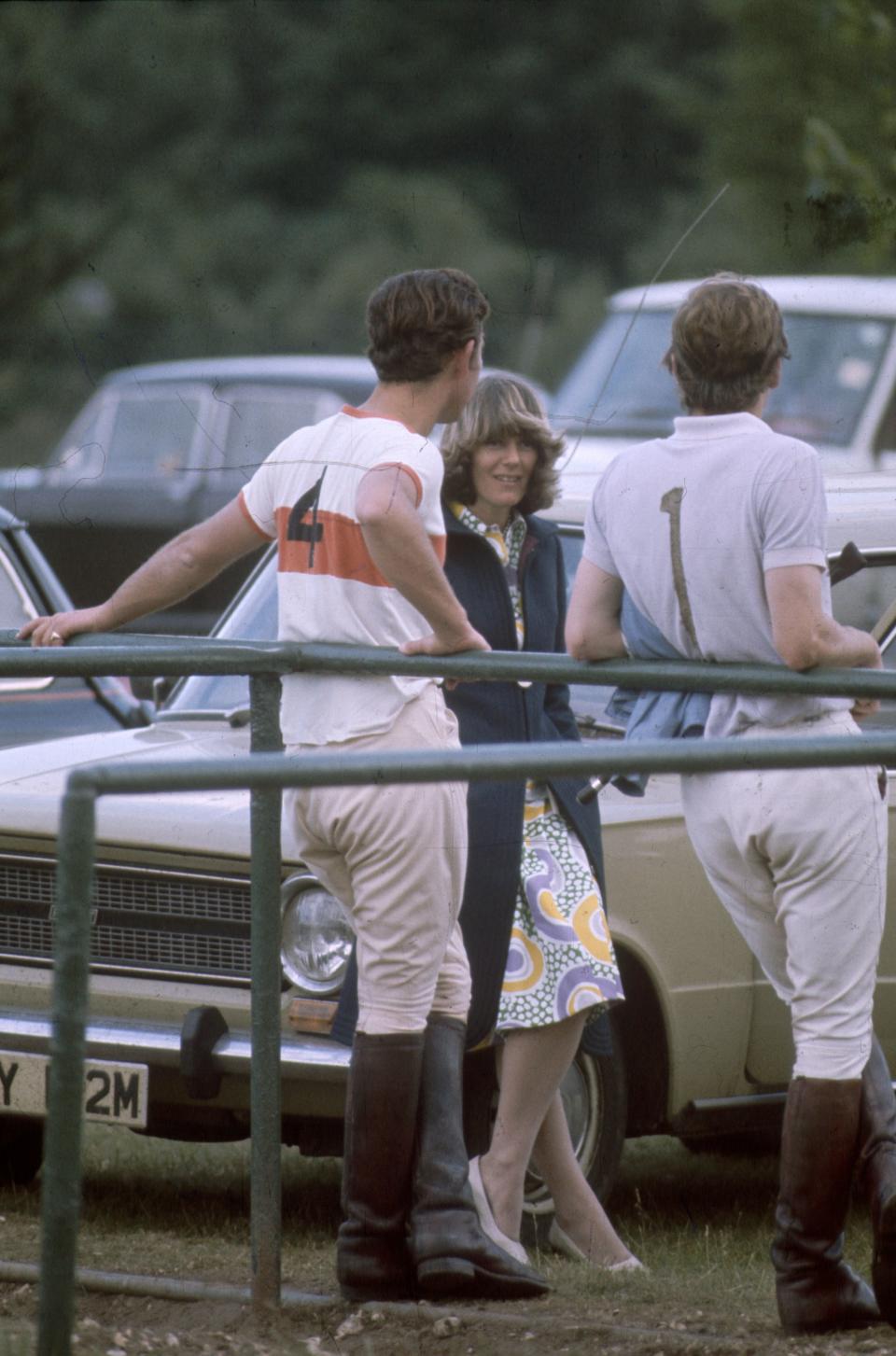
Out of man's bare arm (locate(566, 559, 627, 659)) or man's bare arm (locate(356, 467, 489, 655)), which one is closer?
man's bare arm (locate(356, 467, 489, 655))

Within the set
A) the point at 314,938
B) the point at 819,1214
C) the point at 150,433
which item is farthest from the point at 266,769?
the point at 150,433

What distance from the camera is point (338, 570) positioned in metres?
3.94

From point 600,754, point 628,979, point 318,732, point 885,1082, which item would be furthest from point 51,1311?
point 628,979

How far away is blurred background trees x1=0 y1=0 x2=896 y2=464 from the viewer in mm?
29266

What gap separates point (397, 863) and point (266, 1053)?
0.37m

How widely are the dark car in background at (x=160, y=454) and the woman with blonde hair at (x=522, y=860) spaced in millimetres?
7498

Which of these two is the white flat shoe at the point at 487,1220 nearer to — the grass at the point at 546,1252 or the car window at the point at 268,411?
the grass at the point at 546,1252

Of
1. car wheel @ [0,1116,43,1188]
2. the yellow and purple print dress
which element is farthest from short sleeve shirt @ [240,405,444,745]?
car wheel @ [0,1116,43,1188]

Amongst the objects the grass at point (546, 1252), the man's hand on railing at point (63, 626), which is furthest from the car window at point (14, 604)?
the man's hand on railing at point (63, 626)

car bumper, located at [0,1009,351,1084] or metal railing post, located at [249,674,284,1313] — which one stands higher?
metal railing post, located at [249,674,284,1313]

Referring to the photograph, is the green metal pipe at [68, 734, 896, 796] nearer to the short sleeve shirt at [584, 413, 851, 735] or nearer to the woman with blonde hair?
the short sleeve shirt at [584, 413, 851, 735]

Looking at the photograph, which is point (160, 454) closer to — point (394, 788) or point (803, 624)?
point (394, 788)

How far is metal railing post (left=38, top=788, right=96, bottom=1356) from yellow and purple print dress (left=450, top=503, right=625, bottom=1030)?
164 cm

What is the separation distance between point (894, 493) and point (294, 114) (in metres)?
31.0
